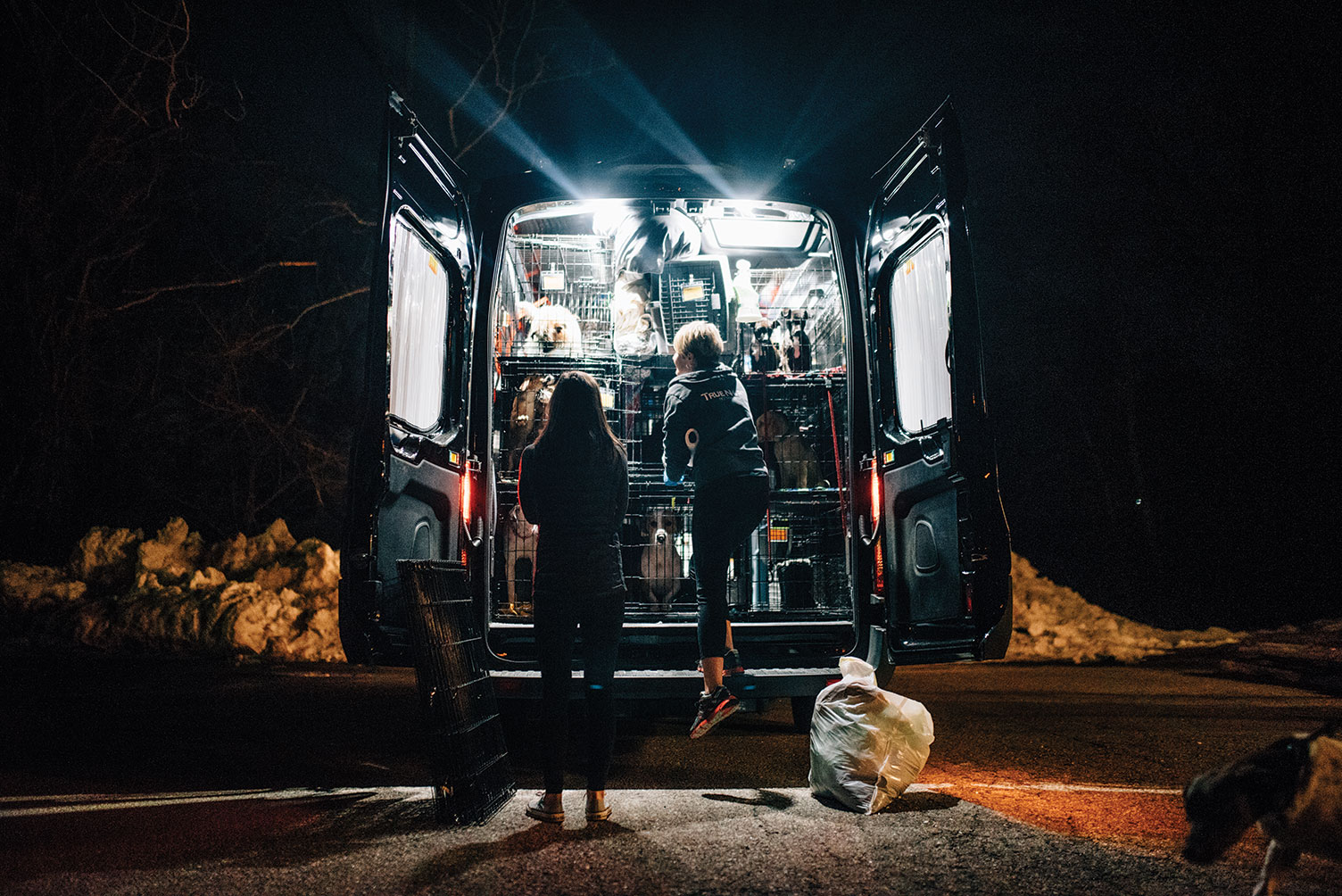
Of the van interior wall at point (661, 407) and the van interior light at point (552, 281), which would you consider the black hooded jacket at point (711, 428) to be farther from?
the van interior light at point (552, 281)

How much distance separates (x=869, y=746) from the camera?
3293 mm

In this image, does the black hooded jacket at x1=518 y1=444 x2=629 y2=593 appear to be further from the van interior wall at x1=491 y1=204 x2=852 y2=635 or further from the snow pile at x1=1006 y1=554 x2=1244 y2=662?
the snow pile at x1=1006 y1=554 x2=1244 y2=662

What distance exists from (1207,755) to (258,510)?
1586 centimetres

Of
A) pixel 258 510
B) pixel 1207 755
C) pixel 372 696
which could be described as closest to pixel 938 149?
pixel 1207 755

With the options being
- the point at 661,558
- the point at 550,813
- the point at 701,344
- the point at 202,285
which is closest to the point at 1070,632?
the point at 661,558

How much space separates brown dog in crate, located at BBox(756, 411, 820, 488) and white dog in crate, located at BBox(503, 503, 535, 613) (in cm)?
154

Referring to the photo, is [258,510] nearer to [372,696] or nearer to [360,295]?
[360,295]

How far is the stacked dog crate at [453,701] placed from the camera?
3.11m

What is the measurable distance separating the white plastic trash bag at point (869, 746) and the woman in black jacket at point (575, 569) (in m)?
0.92

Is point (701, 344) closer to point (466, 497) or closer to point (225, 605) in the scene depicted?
point (466, 497)

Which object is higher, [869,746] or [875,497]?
[875,497]

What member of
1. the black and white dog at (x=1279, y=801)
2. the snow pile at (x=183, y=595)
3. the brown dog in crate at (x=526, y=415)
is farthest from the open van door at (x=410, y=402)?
the snow pile at (x=183, y=595)

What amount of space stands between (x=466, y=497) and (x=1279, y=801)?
3577 millimetres

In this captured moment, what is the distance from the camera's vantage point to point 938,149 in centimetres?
367
